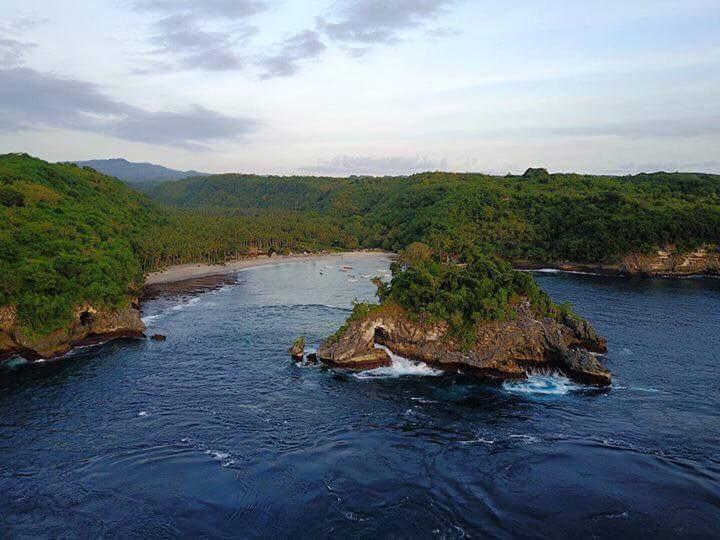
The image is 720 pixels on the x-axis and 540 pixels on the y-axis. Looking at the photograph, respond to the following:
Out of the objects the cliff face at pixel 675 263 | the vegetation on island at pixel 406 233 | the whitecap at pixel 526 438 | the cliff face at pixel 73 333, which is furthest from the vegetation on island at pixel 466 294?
the cliff face at pixel 675 263

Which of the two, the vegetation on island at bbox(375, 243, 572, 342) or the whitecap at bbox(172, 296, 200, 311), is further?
the whitecap at bbox(172, 296, 200, 311)

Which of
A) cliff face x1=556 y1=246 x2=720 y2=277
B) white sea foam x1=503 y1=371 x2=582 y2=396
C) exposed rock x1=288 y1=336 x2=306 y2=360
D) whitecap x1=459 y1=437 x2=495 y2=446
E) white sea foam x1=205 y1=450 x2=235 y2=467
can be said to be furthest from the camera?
cliff face x1=556 y1=246 x2=720 y2=277

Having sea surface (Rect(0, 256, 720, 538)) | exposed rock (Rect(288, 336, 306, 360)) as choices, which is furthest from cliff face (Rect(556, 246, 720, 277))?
exposed rock (Rect(288, 336, 306, 360))

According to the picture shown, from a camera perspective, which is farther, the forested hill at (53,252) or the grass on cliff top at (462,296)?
the forested hill at (53,252)

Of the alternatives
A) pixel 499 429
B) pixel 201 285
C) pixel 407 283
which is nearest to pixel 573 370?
pixel 499 429

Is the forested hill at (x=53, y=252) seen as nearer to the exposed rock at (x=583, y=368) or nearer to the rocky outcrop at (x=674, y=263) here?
the exposed rock at (x=583, y=368)

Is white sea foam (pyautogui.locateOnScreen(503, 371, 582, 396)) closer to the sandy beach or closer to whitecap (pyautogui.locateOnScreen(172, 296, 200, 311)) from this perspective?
whitecap (pyautogui.locateOnScreen(172, 296, 200, 311))
